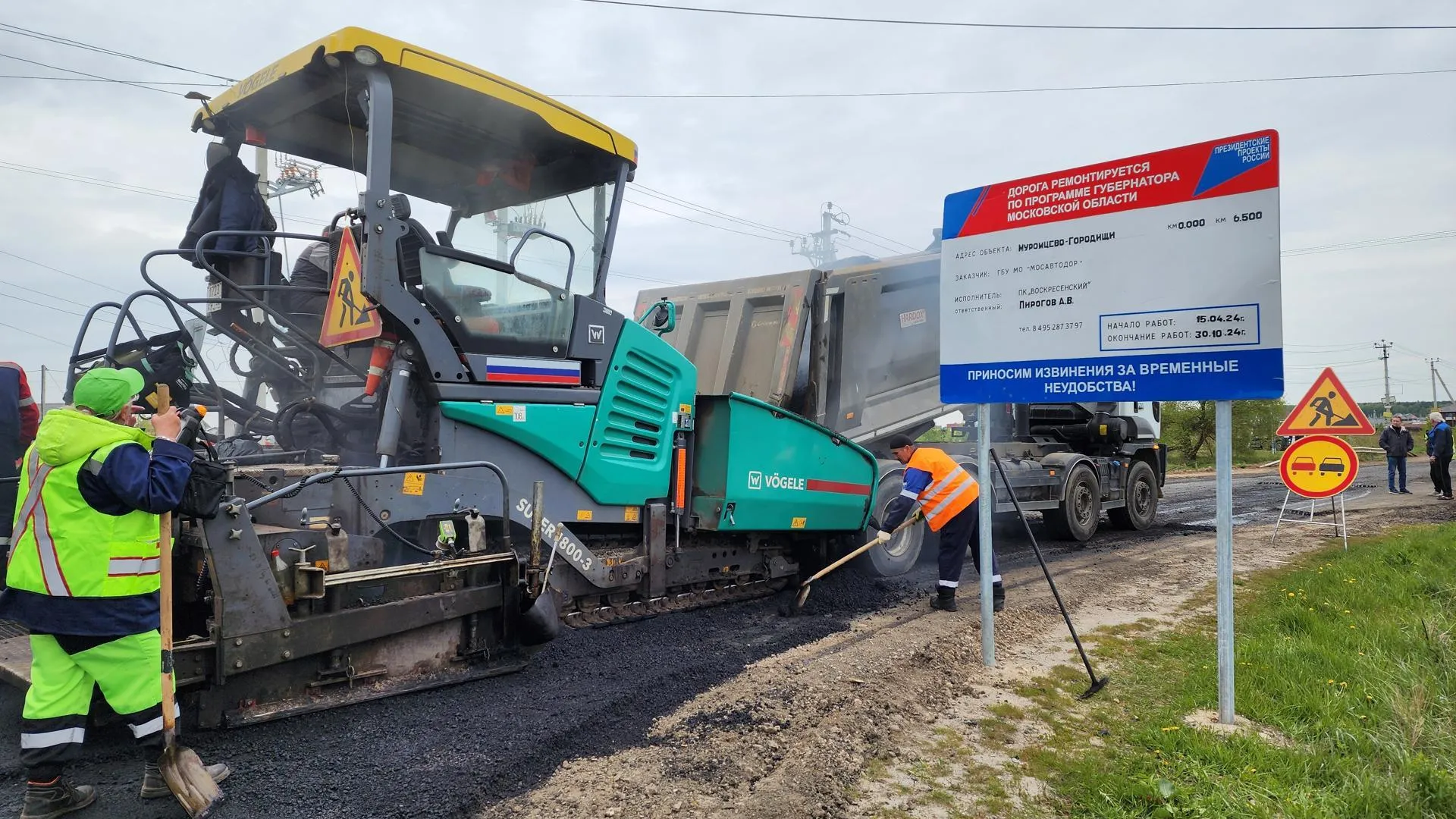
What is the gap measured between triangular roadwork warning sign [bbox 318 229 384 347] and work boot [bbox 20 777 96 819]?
2185mm

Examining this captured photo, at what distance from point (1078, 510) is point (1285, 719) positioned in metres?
6.73

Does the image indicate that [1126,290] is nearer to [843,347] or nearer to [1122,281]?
[1122,281]

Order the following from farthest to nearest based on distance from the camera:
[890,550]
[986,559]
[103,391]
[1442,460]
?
[1442,460] < [890,550] < [986,559] < [103,391]

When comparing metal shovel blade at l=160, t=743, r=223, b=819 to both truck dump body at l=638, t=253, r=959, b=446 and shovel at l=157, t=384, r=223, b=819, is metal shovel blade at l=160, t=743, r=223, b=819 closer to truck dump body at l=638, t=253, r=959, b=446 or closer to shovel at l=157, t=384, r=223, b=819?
shovel at l=157, t=384, r=223, b=819

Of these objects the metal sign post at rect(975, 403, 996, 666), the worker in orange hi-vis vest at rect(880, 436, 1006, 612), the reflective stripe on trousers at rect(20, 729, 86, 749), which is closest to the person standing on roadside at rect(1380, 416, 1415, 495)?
the worker in orange hi-vis vest at rect(880, 436, 1006, 612)

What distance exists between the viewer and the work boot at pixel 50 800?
2.57m

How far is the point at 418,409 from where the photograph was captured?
428 centimetres

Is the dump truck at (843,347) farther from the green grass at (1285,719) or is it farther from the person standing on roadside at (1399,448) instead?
the person standing on roadside at (1399,448)

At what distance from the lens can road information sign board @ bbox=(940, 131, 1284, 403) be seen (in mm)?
3602

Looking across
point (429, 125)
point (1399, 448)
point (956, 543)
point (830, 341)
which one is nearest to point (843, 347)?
point (830, 341)

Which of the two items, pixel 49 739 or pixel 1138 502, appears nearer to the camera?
pixel 49 739

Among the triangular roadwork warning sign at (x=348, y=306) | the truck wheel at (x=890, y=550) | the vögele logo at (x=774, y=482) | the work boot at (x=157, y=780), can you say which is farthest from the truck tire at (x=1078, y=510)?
the work boot at (x=157, y=780)

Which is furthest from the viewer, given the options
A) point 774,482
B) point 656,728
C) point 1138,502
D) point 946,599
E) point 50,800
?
point 1138,502

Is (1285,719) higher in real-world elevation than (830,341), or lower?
lower
